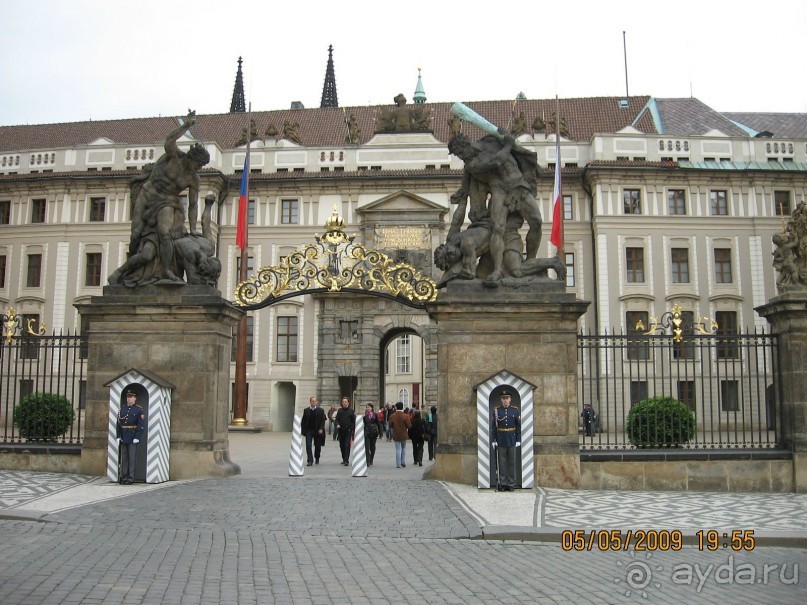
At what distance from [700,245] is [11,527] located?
3889 cm

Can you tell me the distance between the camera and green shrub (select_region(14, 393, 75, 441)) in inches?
614

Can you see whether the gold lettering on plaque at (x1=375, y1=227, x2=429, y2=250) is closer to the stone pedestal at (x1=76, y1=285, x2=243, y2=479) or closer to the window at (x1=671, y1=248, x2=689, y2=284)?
the window at (x1=671, y1=248, x2=689, y2=284)

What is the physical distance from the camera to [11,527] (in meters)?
9.63

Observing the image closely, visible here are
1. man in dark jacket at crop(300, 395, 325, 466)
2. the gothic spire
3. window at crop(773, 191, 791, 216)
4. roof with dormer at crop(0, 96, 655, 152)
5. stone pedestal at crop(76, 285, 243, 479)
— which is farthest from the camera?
the gothic spire

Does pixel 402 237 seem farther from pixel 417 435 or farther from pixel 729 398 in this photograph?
pixel 729 398

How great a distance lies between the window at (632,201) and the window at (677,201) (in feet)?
5.02

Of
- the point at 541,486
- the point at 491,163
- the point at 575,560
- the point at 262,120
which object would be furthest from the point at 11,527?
the point at 262,120

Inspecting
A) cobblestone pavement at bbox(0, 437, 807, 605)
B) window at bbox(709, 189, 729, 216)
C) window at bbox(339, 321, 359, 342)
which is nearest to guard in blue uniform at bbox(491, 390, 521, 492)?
cobblestone pavement at bbox(0, 437, 807, 605)

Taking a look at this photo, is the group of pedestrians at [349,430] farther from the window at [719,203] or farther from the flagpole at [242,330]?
the window at [719,203]

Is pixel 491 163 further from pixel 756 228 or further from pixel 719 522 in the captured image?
pixel 756 228

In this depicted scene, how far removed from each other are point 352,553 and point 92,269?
4056 centimetres

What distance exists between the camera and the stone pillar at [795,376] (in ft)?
44.7

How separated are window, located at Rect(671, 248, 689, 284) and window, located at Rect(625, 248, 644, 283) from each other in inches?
63.6
